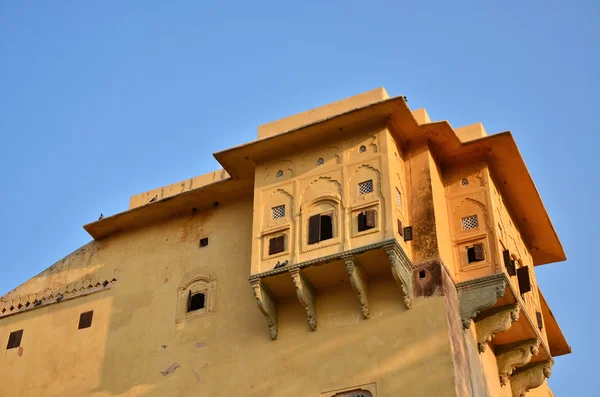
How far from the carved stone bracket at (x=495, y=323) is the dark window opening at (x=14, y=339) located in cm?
943

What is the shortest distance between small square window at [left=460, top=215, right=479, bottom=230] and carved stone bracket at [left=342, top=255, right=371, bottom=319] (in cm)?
239

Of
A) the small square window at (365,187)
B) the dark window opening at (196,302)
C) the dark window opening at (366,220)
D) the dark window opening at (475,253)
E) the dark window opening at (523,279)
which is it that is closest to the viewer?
the dark window opening at (366,220)

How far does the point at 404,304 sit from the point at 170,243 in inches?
221

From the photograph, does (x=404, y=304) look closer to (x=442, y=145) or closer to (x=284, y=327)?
(x=284, y=327)

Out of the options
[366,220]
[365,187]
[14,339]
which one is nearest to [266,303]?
[366,220]

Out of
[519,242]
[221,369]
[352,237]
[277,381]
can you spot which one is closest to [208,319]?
Result: [221,369]

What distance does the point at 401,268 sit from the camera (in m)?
15.0

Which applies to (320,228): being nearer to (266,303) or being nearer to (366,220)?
(366,220)

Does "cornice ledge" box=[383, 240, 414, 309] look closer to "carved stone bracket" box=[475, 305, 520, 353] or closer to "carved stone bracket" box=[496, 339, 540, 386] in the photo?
"carved stone bracket" box=[475, 305, 520, 353]

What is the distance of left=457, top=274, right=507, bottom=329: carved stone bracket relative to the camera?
603 inches

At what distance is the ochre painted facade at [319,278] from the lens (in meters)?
15.0

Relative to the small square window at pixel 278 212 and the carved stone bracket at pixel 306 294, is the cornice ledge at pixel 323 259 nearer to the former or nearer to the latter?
the carved stone bracket at pixel 306 294

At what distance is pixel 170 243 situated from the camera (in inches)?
727

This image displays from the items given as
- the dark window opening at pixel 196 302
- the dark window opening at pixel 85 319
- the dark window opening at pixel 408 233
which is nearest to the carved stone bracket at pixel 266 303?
the dark window opening at pixel 196 302
